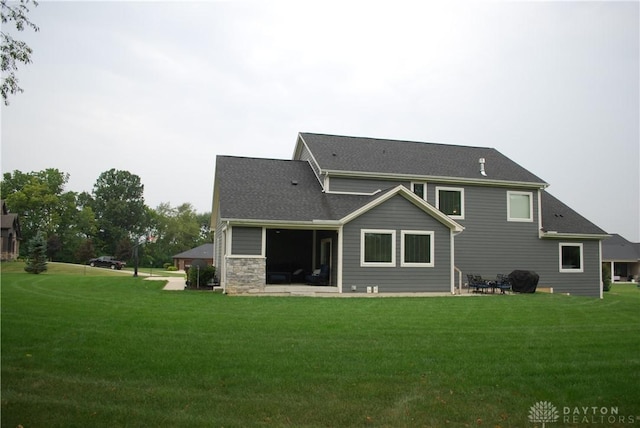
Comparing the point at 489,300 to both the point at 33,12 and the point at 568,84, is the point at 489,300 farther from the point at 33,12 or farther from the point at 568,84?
the point at 33,12

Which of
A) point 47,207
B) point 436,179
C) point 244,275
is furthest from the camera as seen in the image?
point 47,207

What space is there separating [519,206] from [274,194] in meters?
11.7

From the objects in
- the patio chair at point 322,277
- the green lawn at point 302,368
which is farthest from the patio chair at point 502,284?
the green lawn at point 302,368

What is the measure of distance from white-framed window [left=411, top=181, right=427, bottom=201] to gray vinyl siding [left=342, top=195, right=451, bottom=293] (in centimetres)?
315

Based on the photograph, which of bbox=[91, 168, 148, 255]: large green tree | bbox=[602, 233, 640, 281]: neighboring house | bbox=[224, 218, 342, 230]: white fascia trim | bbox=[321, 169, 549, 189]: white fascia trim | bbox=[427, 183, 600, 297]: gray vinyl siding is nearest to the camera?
bbox=[224, 218, 342, 230]: white fascia trim

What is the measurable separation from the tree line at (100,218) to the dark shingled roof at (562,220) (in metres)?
30.8

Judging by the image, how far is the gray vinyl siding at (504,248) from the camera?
22.8 meters

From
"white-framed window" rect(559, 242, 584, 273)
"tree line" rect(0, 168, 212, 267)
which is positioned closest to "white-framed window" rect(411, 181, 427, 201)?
"white-framed window" rect(559, 242, 584, 273)

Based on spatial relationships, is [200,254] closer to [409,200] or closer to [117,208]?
[117,208]

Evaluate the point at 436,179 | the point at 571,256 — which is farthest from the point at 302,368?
the point at 571,256

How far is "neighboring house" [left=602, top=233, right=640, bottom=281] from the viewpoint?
52.2 m

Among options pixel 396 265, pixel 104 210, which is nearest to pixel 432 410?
pixel 396 265

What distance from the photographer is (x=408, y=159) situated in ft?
78.7

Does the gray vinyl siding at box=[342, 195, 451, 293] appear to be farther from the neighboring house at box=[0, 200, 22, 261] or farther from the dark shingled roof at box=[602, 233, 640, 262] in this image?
the dark shingled roof at box=[602, 233, 640, 262]
